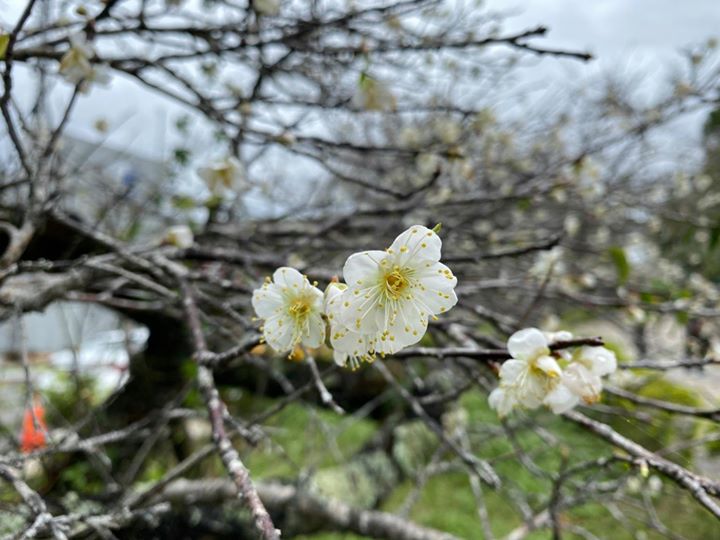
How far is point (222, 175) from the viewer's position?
1.69 meters

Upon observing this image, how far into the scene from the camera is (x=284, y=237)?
2.16m

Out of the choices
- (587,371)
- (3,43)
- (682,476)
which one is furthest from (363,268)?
(3,43)

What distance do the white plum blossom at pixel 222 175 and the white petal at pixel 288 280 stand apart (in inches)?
39.2

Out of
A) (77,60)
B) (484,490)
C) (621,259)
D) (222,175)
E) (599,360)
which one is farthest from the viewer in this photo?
(484,490)

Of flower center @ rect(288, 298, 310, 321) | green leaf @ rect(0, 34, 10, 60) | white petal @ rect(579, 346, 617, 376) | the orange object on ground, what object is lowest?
the orange object on ground

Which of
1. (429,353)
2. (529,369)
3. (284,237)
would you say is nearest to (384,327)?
(429,353)

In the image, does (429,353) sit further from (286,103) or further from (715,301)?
(715,301)

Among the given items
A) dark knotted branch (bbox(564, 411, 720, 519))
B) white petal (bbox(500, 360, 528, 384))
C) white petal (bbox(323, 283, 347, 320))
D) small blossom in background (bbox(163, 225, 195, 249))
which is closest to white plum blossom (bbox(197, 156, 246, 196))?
small blossom in background (bbox(163, 225, 195, 249))

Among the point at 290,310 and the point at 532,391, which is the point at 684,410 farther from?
the point at 290,310

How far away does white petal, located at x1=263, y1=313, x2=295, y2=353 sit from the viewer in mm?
737

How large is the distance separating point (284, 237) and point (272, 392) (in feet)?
9.28

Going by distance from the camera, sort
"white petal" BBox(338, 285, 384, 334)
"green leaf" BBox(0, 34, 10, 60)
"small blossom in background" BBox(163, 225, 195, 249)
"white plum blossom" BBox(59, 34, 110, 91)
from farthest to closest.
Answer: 1. "small blossom in background" BBox(163, 225, 195, 249)
2. "white plum blossom" BBox(59, 34, 110, 91)
3. "green leaf" BBox(0, 34, 10, 60)
4. "white petal" BBox(338, 285, 384, 334)

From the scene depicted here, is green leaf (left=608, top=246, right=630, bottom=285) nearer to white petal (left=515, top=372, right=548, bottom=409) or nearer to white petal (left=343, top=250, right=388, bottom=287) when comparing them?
white petal (left=515, top=372, right=548, bottom=409)

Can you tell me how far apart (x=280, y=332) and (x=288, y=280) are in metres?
0.08
